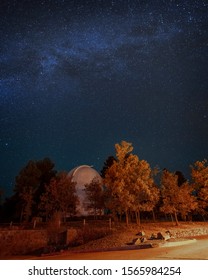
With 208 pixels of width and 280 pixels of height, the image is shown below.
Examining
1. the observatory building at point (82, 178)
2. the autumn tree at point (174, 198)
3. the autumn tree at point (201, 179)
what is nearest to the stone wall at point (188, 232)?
the autumn tree at point (174, 198)

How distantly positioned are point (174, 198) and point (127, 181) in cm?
651

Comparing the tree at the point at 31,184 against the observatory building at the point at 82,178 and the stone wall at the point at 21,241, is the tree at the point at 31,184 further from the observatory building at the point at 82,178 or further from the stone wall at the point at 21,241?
the stone wall at the point at 21,241

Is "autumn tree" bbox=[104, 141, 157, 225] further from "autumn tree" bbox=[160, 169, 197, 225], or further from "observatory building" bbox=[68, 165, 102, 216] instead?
"observatory building" bbox=[68, 165, 102, 216]

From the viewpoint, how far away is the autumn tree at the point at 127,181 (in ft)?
63.1

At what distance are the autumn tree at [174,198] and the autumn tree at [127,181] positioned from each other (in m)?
4.52

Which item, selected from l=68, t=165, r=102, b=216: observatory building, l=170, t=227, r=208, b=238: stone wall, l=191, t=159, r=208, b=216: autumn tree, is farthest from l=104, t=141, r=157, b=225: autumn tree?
l=68, t=165, r=102, b=216: observatory building

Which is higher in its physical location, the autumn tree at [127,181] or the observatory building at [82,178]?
the observatory building at [82,178]
